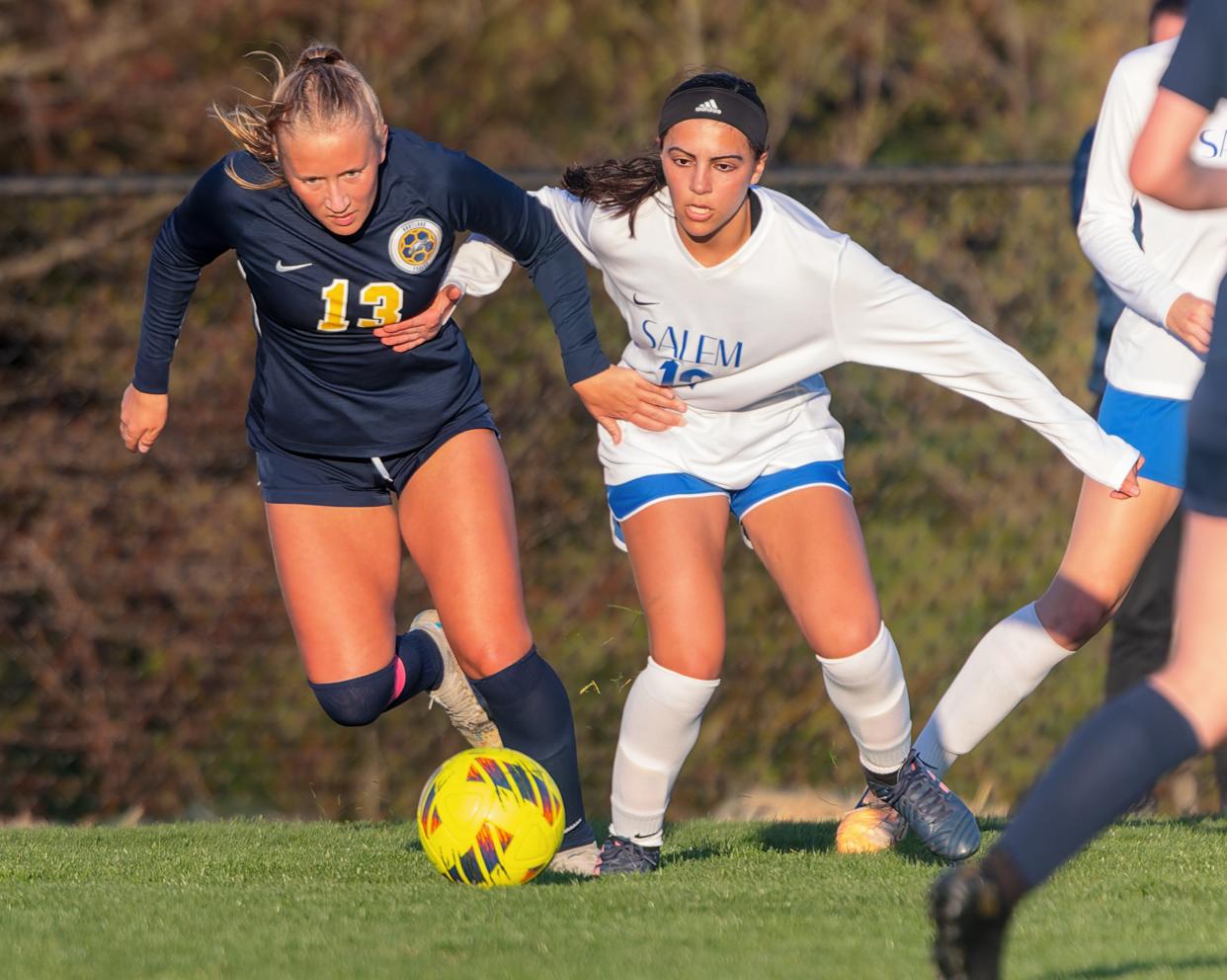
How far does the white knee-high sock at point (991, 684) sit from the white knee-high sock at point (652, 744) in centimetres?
73

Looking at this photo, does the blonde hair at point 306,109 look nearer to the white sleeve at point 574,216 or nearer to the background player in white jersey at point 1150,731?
the white sleeve at point 574,216

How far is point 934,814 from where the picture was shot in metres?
4.45

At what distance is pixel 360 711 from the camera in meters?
4.62

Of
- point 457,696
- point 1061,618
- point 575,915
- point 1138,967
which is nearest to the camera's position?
point 1138,967

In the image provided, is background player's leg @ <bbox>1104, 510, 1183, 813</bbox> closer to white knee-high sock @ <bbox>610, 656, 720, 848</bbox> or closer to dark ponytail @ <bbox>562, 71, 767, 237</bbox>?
white knee-high sock @ <bbox>610, 656, 720, 848</bbox>

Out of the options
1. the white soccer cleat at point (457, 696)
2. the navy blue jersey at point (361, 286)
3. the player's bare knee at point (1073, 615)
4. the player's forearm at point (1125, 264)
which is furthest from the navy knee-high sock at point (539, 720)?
the player's forearm at point (1125, 264)

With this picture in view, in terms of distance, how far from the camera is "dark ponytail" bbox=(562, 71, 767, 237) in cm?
431

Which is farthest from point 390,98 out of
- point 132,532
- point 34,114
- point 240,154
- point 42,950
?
point 42,950

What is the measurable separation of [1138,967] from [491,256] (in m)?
2.31

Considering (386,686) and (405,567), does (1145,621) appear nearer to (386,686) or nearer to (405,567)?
(386,686)

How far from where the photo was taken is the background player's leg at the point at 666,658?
4352mm

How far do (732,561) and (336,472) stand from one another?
4091 millimetres

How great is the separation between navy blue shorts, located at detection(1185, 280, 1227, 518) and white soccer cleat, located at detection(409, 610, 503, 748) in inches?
104

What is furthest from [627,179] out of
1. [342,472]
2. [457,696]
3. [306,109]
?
[457,696]
